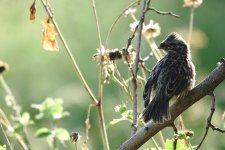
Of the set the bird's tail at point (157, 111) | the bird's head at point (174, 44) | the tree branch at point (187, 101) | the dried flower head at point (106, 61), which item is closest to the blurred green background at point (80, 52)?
the bird's head at point (174, 44)

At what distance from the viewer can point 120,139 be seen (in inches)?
189

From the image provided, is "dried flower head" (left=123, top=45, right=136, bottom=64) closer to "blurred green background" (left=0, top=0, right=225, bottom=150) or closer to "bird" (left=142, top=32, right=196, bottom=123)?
"bird" (left=142, top=32, right=196, bottom=123)

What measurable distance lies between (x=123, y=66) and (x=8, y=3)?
2.60 meters

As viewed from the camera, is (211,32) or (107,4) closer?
(211,32)

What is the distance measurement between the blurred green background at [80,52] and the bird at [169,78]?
1.78 metres

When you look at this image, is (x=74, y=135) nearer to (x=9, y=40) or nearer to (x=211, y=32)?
(x=211, y=32)

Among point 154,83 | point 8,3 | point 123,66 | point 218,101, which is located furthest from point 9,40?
point 154,83

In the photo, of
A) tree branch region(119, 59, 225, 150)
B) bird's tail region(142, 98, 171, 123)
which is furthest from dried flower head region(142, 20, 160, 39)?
tree branch region(119, 59, 225, 150)

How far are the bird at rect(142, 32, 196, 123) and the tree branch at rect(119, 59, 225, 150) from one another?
0.26 meters

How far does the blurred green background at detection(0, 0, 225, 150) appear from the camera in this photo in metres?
5.28

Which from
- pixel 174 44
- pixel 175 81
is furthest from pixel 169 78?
pixel 174 44

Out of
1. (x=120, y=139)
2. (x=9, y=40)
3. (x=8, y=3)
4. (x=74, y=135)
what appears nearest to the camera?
(x=74, y=135)

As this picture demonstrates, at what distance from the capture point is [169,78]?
2631 mm

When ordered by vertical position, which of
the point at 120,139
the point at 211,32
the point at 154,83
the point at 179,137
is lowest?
the point at 179,137
